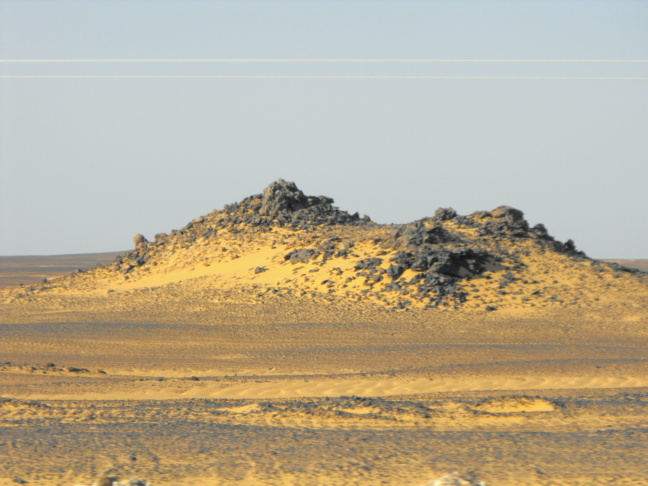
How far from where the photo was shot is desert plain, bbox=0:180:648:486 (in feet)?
29.5

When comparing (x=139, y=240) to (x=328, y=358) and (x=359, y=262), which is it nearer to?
(x=359, y=262)

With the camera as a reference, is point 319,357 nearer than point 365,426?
No

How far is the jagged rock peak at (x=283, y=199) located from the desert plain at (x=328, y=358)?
0.27 ft

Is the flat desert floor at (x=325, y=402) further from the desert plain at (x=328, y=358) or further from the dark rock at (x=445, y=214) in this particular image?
the dark rock at (x=445, y=214)

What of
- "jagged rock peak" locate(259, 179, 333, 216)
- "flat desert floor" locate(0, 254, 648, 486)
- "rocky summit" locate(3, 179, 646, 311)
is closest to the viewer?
"flat desert floor" locate(0, 254, 648, 486)

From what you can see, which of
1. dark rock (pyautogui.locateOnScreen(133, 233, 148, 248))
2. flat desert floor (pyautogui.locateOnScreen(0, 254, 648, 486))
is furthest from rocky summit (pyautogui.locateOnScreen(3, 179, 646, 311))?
flat desert floor (pyautogui.locateOnScreen(0, 254, 648, 486))

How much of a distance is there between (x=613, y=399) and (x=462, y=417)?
3247 mm

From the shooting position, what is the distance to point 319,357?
19672mm

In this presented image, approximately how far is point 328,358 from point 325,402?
6.93 metres

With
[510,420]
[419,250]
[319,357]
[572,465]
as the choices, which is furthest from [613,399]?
[419,250]

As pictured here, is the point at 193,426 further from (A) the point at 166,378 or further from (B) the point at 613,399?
(B) the point at 613,399

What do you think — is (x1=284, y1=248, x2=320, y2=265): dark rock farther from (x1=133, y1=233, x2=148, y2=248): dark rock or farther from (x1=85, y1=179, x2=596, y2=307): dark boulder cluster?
(x1=133, y1=233, x2=148, y2=248): dark rock

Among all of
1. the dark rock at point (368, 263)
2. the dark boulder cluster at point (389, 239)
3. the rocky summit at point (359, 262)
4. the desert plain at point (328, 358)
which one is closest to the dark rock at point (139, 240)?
the dark boulder cluster at point (389, 239)

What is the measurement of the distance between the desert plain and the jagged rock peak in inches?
3.2
